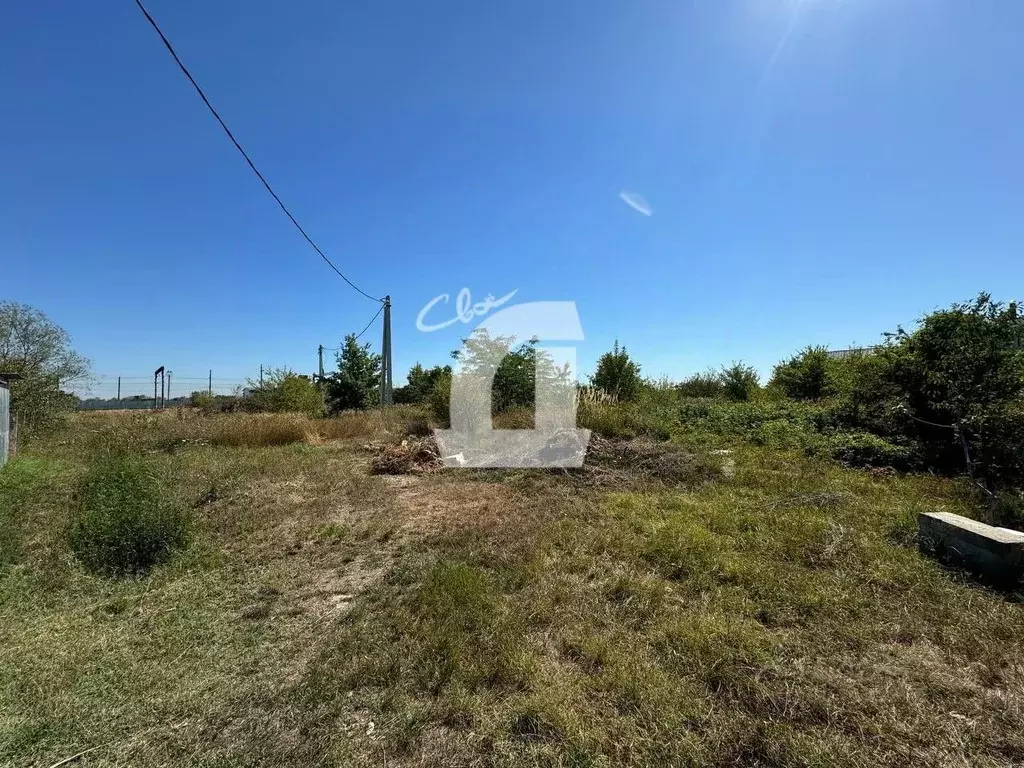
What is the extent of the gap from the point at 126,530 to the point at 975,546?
5826 millimetres

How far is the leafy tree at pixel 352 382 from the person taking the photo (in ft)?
51.5

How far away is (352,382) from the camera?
1565 cm

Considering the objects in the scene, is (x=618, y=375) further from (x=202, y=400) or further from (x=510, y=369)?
(x=202, y=400)

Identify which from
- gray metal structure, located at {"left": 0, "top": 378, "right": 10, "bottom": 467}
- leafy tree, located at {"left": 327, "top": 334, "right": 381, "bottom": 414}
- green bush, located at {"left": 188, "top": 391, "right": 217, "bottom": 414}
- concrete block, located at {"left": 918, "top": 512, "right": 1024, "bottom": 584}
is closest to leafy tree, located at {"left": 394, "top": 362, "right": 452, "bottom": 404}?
leafy tree, located at {"left": 327, "top": 334, "right": 381, "bottom": 414}

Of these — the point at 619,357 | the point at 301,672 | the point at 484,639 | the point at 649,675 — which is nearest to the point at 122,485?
the point at 301,672

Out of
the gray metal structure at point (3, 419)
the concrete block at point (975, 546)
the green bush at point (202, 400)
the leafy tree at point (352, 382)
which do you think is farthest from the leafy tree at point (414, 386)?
the concrete block at point (975, 546)

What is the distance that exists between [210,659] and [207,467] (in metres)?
4.94

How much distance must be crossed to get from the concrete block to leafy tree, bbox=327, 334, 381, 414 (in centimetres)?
1478

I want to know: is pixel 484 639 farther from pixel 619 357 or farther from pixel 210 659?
pixel 619 357

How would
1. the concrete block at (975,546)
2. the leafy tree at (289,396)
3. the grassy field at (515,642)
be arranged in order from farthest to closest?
1. the leafy tree at (289,396)
2. the concrete block at (975,546)
3. the grassy field at (515,642)

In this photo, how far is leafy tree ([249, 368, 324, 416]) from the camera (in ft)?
46.1

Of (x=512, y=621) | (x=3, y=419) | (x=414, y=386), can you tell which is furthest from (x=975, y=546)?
(x=414, y=386)

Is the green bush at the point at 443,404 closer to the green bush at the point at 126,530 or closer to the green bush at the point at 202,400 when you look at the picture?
the green bush at the point at 126,530

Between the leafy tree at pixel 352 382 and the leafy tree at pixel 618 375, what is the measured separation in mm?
8144
